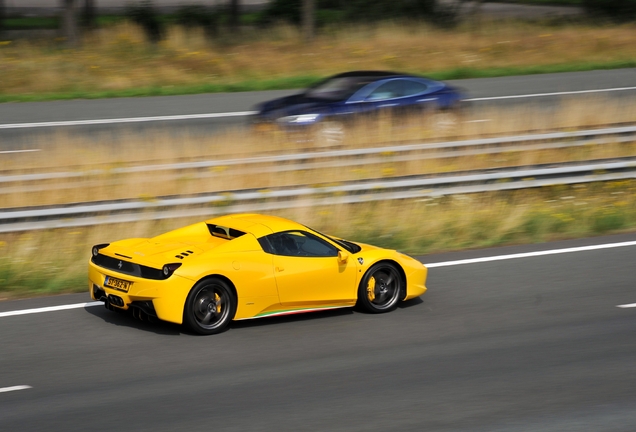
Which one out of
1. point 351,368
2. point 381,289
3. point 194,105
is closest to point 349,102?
point 194,105

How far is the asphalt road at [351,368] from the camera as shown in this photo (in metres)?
6.50

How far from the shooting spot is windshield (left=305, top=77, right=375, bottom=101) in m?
18.2

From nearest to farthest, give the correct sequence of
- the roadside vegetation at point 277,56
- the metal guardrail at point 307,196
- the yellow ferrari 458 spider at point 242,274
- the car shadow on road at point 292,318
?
the yellow ferrari 458 spider at point 242,274 → the car shadow on road at point 292,318 → the metal guardrail at point 307,196 → the roadside vegetation at point 277,56

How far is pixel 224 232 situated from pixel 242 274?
0.74m

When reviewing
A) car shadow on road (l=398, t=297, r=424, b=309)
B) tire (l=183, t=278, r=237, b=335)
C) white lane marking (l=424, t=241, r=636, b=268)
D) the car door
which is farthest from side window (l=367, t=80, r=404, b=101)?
tire (l=183, t=278, r=237, b=335)

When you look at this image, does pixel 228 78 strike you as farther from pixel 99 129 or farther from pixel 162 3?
pixel 162 3

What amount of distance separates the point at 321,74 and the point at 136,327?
753 inches

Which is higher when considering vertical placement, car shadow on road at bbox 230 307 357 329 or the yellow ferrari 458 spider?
the yellow ferrari 458 spider

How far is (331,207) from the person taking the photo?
1302 cm

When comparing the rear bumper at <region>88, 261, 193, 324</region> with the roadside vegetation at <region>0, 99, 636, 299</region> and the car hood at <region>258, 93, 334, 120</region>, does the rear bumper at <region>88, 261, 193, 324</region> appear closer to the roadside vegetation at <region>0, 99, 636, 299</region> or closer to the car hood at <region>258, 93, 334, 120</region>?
the roadside vegetation at <region>0, 99, 636, 299</region>

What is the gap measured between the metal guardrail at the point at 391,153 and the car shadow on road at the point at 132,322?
3.94m

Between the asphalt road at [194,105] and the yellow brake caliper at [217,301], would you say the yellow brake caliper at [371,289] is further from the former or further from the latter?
the asphalt road at [194,105]

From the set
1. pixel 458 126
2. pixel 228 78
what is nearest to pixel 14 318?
pixel 458 126

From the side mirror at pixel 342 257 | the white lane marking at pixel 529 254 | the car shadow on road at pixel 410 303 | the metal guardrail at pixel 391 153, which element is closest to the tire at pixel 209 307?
the side mirror at pixel 342 257
